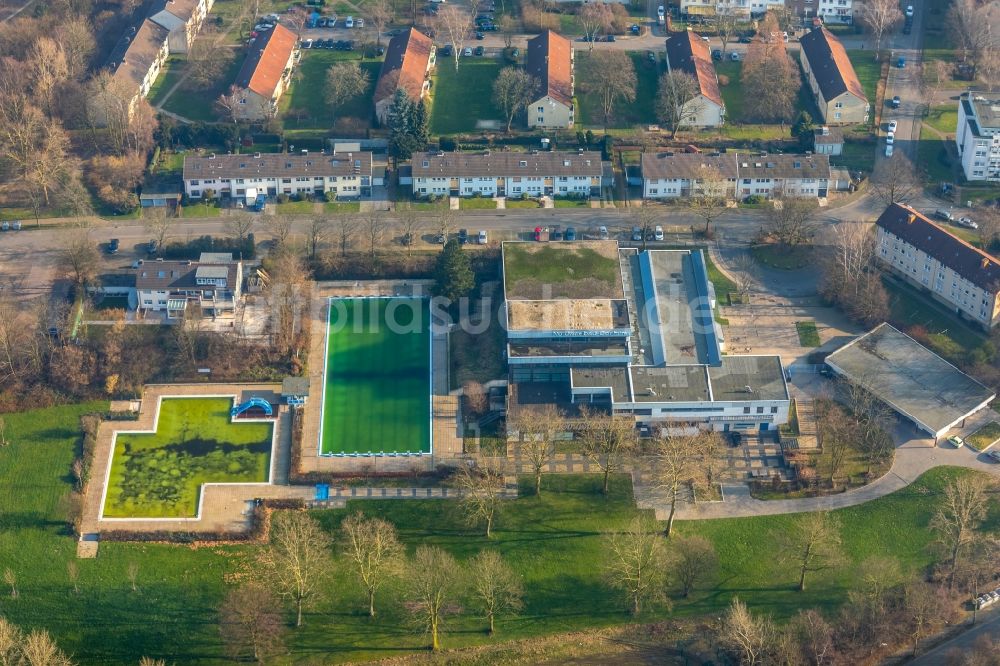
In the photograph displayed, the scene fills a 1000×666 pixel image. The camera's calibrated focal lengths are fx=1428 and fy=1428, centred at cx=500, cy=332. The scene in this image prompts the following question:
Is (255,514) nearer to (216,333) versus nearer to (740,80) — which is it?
(216,333)

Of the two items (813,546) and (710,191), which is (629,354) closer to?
(813,546)

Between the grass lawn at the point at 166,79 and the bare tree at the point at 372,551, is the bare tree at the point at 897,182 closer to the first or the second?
the bare tree at the point at 372,551

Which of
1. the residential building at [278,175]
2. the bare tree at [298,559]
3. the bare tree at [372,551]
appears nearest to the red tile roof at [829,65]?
the residential building at [278,175]

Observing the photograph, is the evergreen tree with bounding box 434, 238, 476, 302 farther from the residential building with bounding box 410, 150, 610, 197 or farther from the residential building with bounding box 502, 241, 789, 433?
the residential building with bounding box 410, 150, 610, 197

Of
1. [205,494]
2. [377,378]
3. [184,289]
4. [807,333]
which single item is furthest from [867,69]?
[205,494]

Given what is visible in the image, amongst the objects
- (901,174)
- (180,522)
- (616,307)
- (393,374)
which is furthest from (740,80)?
(180,522)

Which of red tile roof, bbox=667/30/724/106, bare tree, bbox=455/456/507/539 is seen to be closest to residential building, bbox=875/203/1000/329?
red tile roof, bbox=667/30/724/106
